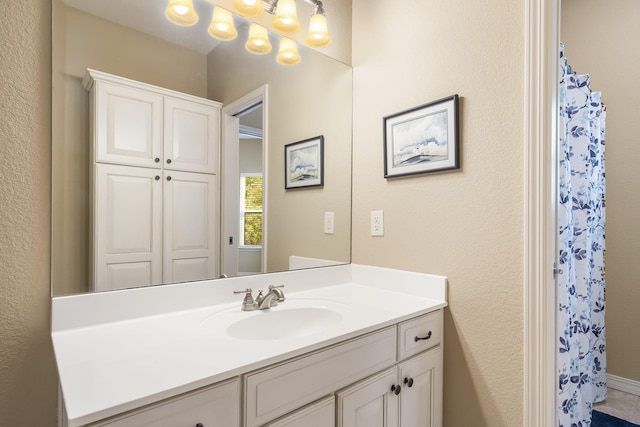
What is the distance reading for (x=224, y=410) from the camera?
71cm

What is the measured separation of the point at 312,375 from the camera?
862 mm

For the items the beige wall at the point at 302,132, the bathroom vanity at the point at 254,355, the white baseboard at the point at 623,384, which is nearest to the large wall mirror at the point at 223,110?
the beige wall at the point at 302,132

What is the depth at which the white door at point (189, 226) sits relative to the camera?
1.16 m

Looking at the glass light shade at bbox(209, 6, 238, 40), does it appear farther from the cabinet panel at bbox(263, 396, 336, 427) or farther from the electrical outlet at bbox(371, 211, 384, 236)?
the cabinet panel at bbox(263, 396, 336, 427)

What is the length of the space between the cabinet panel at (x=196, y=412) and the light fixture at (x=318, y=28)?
57.7 inches

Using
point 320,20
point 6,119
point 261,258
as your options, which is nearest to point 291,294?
point 261,258

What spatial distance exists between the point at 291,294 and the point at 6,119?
1096 millimetres

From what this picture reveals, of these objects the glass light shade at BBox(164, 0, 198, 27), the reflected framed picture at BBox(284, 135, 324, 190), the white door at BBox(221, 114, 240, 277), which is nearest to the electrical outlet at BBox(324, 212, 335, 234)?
the reflected framed picture at BBox(284, 135, 324, 190)

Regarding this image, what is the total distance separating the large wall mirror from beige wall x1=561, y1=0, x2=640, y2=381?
1.82 metres

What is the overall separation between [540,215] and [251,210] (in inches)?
41.9

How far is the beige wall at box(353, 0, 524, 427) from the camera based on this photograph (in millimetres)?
1131

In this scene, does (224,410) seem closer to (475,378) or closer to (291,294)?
(291,294)

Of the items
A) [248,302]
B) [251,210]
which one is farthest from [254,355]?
[251,210]

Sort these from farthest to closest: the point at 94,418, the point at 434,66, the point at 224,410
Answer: the point at 434,66, the point at 224,410, the point at 94,418
